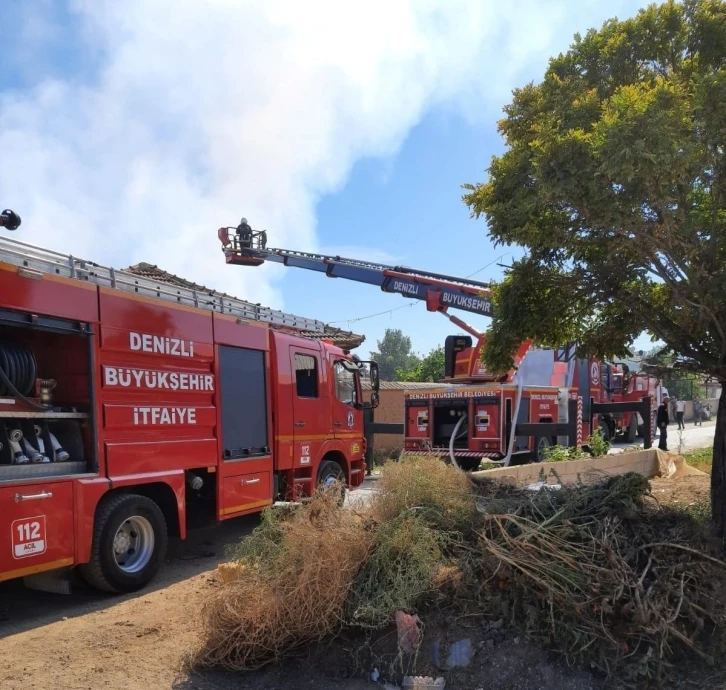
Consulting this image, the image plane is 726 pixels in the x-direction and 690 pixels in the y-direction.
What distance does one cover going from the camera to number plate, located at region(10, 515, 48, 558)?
16.5 feet

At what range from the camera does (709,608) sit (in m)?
4.09

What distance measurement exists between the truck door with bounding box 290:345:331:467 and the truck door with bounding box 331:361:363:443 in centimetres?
27

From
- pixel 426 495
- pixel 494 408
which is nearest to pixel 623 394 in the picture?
pixel 494 408

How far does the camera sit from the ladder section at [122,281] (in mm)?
5375

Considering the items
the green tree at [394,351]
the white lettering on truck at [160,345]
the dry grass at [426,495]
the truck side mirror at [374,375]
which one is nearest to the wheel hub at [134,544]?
the white lettering on truck at [160,345]

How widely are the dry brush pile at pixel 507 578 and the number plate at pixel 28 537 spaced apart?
1.61m

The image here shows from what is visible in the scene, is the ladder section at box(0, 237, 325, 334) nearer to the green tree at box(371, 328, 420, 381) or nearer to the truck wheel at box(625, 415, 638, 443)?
the truck wheel at box(625, 415, 638, 443)

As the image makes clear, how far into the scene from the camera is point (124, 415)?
20.1 feet

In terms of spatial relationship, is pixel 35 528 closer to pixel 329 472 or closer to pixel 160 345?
pixel 160 345

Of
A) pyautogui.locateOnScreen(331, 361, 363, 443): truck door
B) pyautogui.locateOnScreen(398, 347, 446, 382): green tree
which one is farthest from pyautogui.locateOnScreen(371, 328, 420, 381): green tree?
pyautogui.locateOnScreen(331, 361, 363, 443): truck door

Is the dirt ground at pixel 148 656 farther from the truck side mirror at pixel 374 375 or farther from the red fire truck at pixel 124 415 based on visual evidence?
the truck side mirror at pixel 374 375

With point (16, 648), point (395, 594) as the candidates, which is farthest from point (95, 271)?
point (395, 594)

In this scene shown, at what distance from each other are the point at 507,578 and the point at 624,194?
2604 mm

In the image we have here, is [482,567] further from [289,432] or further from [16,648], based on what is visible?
[289,432]
